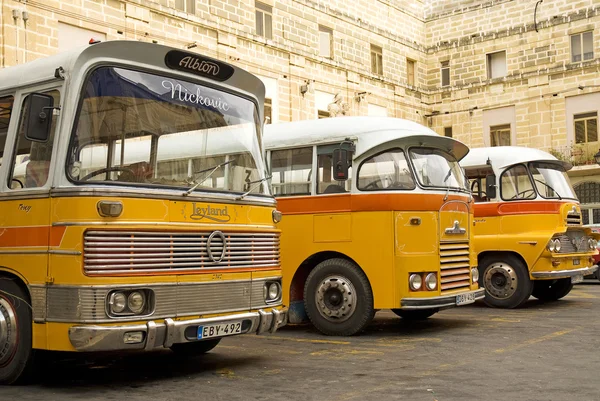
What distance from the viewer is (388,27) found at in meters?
35.0

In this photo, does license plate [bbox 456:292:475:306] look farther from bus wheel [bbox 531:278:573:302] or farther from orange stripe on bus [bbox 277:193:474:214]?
bus wheel [bbox 531:278:573:302]

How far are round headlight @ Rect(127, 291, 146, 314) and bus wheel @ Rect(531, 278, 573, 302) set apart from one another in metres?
10.6

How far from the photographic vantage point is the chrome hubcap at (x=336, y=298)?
10.5 metres

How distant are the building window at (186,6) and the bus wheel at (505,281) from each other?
14389 millimetres

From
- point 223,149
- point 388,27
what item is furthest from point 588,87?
point 223,149

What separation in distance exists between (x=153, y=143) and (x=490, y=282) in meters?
8.73

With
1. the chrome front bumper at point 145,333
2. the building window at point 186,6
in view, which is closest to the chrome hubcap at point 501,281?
the chrome front bumper at point 145,333

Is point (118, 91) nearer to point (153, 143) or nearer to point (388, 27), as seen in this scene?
point (153, 143)

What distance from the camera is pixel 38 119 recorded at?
6676mm

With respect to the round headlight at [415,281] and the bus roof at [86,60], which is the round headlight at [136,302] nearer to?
the bus roof at [86,60]

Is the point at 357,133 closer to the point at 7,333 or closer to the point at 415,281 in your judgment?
the point at 415,281

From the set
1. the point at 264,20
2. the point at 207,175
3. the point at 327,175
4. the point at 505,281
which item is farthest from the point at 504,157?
the point at 264,20

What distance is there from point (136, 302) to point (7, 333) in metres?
1.25

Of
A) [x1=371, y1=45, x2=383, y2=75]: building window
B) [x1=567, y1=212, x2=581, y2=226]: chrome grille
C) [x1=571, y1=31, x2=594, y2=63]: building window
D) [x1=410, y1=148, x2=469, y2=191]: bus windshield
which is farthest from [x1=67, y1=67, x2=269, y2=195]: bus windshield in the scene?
[x1=571, y1=31, x2=594, y2=63]: building window
